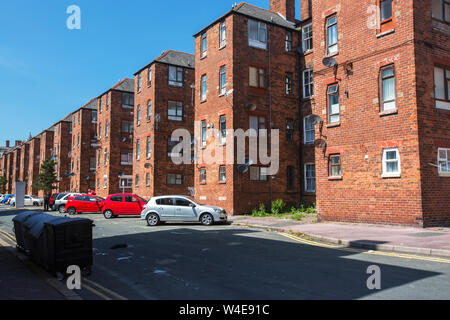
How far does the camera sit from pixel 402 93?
1584cm

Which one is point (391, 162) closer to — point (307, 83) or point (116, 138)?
point (307, 83)

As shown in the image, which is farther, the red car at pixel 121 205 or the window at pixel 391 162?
the red car at pixel 121 205

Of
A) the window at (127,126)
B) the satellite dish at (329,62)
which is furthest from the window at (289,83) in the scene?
the window at (127,126)

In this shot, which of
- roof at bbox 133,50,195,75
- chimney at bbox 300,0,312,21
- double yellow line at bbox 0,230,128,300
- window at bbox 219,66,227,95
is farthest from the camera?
roof at bbox 133,50,195,75

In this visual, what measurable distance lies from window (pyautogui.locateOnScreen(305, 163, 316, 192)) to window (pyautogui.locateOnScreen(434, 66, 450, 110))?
36.2 ft

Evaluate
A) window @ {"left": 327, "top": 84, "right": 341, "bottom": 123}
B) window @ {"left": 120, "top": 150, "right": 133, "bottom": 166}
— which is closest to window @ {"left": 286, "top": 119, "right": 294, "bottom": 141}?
window @ {"left": 327, "top": 84, "right": 341, "bottom": 123}

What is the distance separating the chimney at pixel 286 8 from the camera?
3078cm

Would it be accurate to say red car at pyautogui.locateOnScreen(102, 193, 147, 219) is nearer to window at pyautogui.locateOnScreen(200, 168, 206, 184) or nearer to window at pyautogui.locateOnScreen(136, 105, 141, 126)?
window at pyautogui.locateOnScreen(200, 168, 206, 184)

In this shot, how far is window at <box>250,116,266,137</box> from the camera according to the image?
997 inches

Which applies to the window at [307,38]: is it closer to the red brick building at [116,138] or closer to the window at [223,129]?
the window at [223,129]

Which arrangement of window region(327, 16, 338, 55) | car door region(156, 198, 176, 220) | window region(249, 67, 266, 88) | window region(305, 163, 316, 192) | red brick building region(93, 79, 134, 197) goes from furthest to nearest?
red brick building region(93, 79, 134, 197) → window region(305, 163, 316, 192) → window region(249, 67, 266, 88) → window region(327, 16, 338, 55) → car door region(156, 198, 176, 220)

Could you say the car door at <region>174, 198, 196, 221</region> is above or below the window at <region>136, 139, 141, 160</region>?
below
